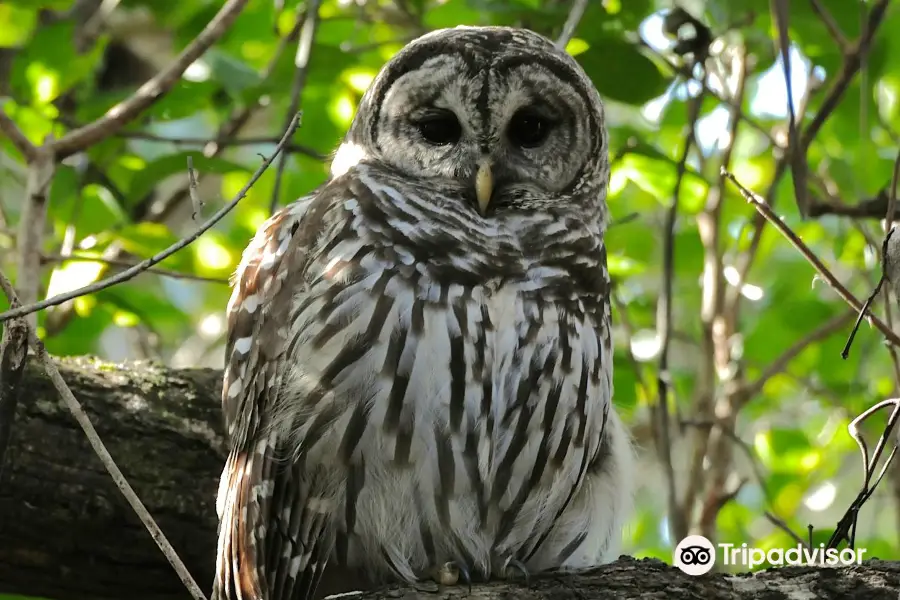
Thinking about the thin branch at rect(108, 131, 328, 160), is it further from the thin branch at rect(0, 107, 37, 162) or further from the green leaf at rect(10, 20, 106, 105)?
the thin branch at rect(0, 107, 37, 162)

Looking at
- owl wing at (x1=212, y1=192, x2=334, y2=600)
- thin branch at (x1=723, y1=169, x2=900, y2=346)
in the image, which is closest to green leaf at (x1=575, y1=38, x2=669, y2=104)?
owl wing at (x1=212, y1=192, x2=334, y2=600)

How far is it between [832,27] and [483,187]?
3.33ft

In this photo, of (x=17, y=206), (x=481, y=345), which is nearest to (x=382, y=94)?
(x=481, y=345)

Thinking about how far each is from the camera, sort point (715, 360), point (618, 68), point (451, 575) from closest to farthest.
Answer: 1. point (451, 575)
2. point (618, 68)
3. point (715, 360)

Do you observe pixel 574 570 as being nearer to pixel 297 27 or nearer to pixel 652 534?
pixel 297 27

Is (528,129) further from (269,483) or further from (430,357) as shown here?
(269,483)

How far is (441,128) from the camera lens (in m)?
2.63

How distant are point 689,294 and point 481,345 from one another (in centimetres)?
284

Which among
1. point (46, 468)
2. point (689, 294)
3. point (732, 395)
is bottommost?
point (46, 468)

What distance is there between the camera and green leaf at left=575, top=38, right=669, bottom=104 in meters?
2.92

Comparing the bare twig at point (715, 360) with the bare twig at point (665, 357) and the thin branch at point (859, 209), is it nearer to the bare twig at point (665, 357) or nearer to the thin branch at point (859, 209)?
the bare twig at point (665, 357)

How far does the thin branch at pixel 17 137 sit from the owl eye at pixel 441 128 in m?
0.91

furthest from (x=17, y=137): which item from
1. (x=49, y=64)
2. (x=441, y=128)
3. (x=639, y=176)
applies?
(x=639, y=176)

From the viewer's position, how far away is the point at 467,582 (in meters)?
2.25
